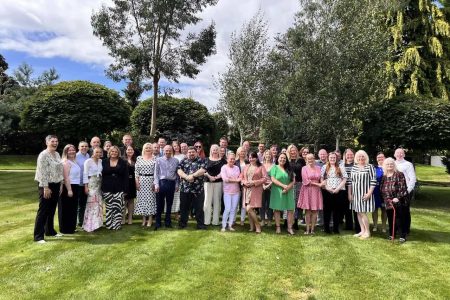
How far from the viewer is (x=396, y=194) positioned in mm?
7262

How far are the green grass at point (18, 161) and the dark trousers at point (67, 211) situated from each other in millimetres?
18134

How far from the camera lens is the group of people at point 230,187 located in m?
7.42

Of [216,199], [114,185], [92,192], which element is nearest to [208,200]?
[216,199]

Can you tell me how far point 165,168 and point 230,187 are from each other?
1374 millimetres

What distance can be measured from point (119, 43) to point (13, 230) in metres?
11.6

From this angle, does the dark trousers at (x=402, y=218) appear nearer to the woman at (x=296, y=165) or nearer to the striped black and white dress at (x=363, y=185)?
the striped black and white dress at (x=363, y=185)

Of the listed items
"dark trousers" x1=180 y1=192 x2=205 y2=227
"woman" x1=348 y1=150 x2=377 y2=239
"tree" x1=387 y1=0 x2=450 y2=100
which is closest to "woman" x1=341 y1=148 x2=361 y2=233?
"woman" x1=348 y1=150 x2=377 y2=239

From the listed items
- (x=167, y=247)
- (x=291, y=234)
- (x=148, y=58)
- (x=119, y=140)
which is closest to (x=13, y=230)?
(x=167, y=247)

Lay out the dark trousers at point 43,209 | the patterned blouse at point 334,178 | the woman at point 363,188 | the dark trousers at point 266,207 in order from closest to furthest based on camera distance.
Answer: the dark trousers at point 43,209 < the woman at point 363,188 < the patterned blouse at point 334,178 < the dark trousers at point 266,207

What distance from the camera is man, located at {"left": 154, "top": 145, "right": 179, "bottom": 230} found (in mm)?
7926

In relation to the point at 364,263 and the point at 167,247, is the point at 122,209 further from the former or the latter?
the point at 364,263

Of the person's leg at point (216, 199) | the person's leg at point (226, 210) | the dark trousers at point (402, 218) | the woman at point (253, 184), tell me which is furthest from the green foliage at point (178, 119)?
the dark trousers at point (402, 218)

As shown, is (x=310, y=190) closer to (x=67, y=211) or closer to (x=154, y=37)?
(x=67, y=211)

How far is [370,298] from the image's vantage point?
15.2ft
